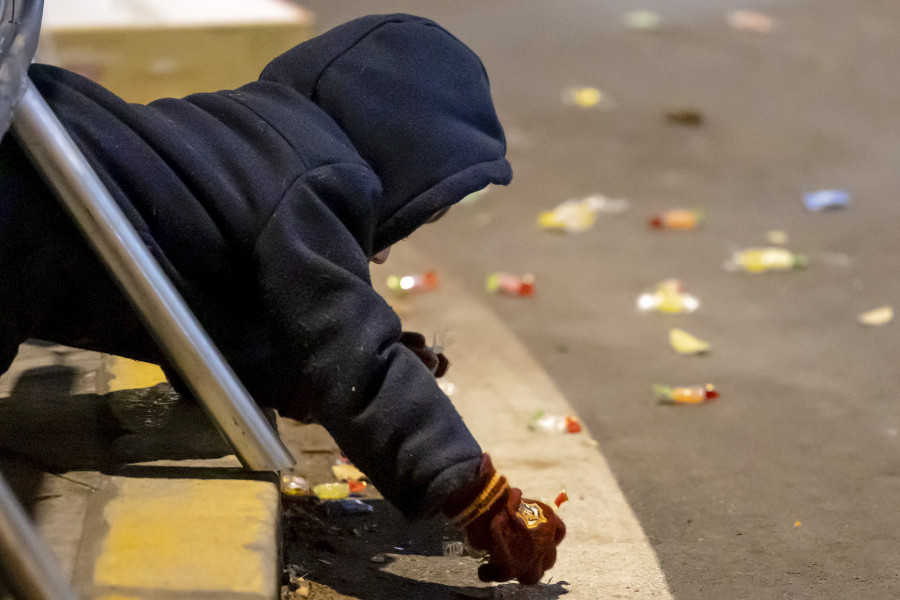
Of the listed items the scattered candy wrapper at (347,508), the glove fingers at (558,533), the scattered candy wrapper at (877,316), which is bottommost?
the scattered candy wrapper at (877,316)

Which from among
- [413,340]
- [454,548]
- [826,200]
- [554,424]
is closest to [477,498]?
[454,548]

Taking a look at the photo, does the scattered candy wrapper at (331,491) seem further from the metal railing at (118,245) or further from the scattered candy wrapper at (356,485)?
the metal railing at (118,245)

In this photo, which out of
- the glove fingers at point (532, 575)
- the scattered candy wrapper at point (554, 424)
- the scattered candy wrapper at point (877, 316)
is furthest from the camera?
the scattered candy wrapper at point (877, 316)

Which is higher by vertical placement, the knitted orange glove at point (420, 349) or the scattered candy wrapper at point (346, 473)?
the knitted orange glove at point (420, 349)

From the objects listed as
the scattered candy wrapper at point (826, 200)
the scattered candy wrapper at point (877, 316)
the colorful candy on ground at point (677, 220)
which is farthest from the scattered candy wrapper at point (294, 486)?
the scattered candy wrapper at point (826, 200)

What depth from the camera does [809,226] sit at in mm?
3500

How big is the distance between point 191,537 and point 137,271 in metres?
0.39

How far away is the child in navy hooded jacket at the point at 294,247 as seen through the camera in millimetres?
1477

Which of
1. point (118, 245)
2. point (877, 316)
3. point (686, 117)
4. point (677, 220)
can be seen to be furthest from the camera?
point (686, 117)

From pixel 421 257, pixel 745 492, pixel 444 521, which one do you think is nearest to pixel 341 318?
pixel 444 521

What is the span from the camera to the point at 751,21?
5.91 m

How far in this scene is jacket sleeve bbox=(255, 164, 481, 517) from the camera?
1478mm

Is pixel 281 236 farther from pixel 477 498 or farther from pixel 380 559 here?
pixel 380 559

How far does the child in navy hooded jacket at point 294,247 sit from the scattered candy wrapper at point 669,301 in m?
1.45
